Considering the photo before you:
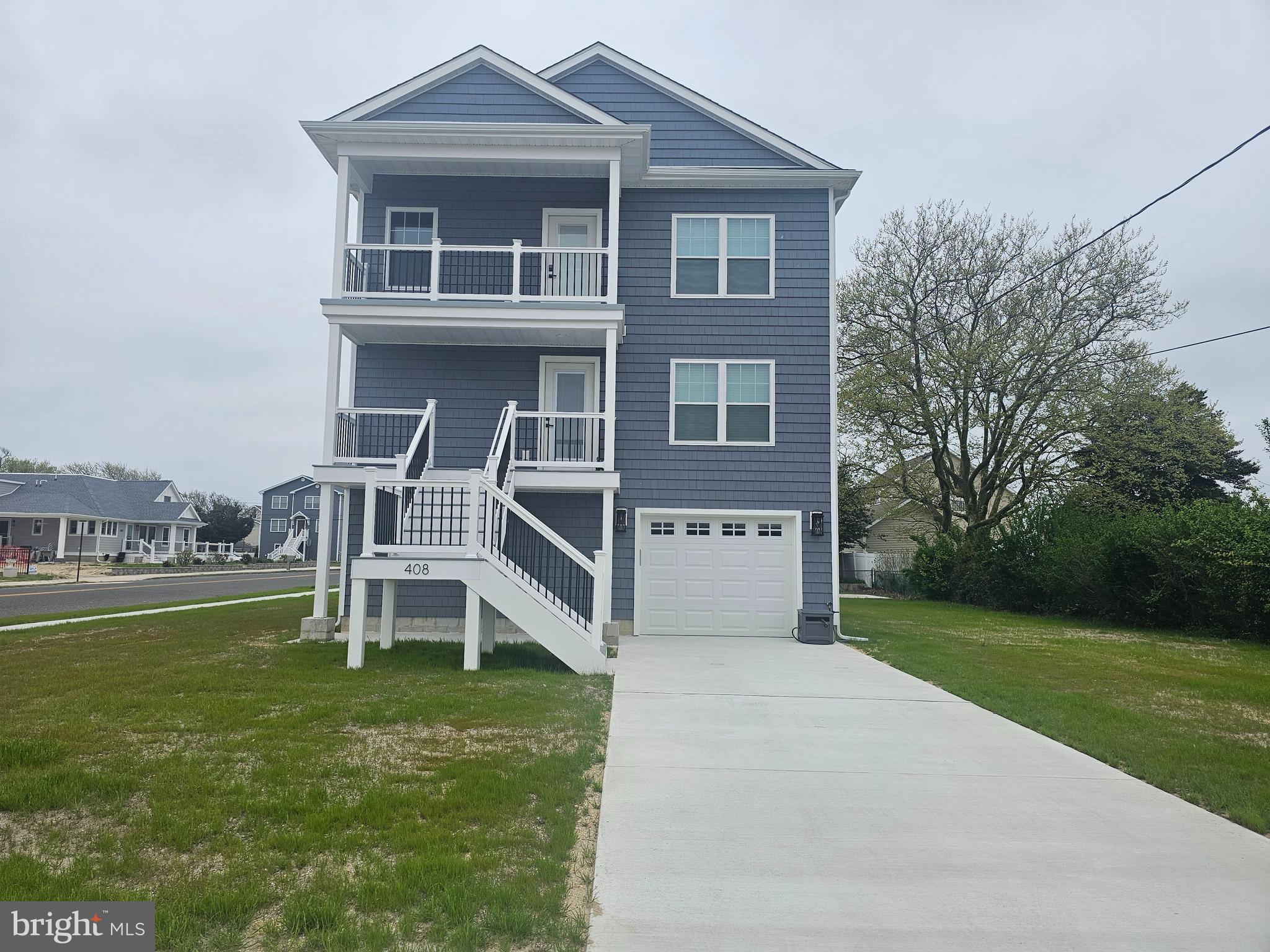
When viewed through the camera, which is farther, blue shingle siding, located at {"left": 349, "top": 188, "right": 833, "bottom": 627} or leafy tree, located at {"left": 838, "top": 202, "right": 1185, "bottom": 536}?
leafy tree, located at {"left": 838, "top": 202, "right": 1185, "bottom": 536}

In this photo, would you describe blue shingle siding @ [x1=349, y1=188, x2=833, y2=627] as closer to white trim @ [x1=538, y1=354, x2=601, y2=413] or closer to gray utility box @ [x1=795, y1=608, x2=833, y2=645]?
white trim @ [x1=538, y1=354, x2=601, y2=413]

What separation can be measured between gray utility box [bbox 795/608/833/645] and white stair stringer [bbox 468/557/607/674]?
15.3ft

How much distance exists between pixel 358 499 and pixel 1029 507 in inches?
671

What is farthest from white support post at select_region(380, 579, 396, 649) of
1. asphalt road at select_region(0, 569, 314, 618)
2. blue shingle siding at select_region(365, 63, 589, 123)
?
asphalt road at select_region(0, 569, 314, 618)

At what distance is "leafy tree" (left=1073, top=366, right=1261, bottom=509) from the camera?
74.2 feet

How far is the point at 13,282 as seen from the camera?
37.7 metres

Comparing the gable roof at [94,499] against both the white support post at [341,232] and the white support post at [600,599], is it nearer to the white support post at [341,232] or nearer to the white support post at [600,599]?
the white support post at [341,232]

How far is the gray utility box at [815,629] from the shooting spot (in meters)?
12.9

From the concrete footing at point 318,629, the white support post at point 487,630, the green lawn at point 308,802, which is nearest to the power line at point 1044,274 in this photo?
the white support post at point 487,630

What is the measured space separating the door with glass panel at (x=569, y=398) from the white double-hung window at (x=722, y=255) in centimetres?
212

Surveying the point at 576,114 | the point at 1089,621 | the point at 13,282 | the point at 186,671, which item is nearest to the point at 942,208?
the point at 1089,621

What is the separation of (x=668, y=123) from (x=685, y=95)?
56 centimetres

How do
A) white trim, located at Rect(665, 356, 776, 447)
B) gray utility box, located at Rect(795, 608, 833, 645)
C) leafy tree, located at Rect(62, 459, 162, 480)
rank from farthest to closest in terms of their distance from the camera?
leafy tree, located at Rect(62, 459, 162, 480), white trim, located at Rect(665, 356, 776, 447), gray utility box, located at Rect(795, 608, 833, 645)

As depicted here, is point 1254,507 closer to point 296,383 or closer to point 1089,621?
point 1089,621
